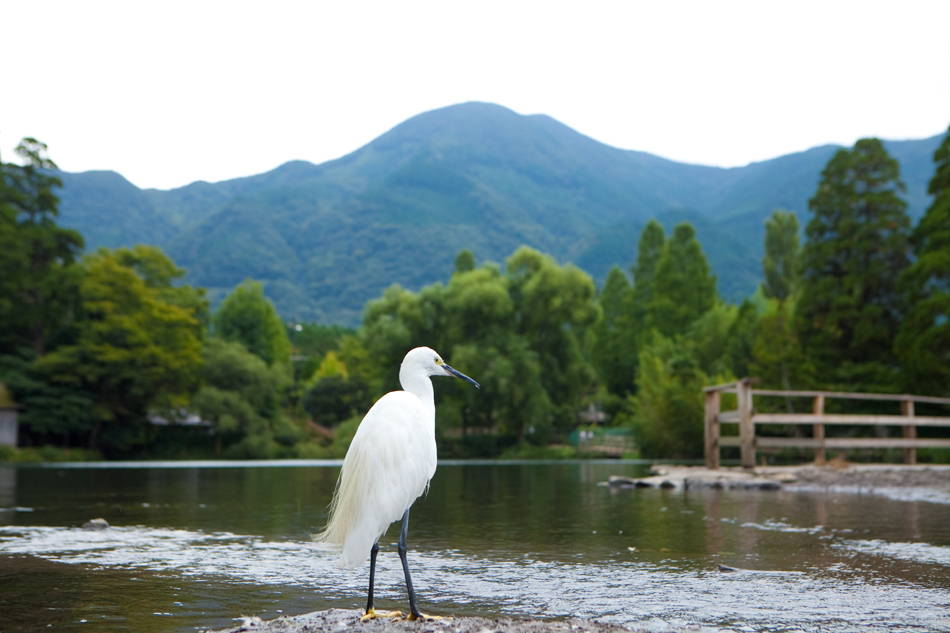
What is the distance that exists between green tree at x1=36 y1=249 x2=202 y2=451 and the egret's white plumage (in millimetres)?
39294

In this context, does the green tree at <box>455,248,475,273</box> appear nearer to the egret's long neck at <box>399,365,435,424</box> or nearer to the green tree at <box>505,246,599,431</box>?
the green tree at <box>505,246,599,431</box>

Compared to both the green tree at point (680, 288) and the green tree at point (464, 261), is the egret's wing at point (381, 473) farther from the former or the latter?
the green tree at point (464, 261)

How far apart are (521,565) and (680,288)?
5418 centimetres

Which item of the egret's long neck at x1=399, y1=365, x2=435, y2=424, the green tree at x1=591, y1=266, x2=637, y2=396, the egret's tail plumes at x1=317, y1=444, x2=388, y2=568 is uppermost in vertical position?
the green tree at x1=591, y1=266, x2=637, y2=396

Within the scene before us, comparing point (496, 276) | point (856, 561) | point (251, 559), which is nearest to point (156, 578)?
point (251, 559)

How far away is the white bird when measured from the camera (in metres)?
4.93

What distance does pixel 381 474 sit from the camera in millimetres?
4977

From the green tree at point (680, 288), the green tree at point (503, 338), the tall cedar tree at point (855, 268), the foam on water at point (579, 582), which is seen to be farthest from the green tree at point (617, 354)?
the foam on water at point (579, 582)

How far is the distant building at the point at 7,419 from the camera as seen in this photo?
128 feet

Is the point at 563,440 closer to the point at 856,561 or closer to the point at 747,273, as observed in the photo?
the point at 856,561

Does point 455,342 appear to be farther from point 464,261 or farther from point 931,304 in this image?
point 931,304

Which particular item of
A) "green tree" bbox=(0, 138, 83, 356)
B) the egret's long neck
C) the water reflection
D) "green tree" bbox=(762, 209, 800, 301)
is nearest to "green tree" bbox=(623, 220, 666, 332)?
"green tree" bbox=(762, 209, 800, 301)

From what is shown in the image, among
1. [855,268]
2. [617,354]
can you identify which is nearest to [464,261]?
[617,354]

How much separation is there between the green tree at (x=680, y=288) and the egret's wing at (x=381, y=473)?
2139 inches
